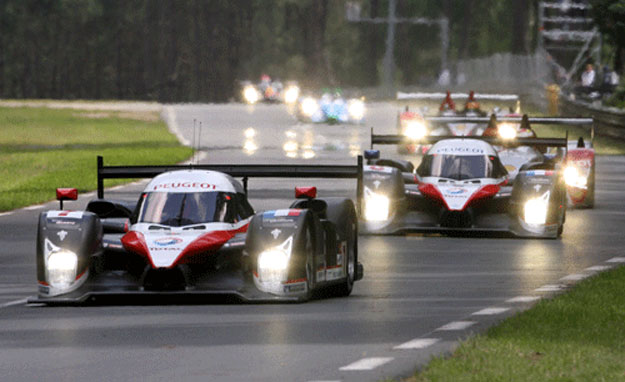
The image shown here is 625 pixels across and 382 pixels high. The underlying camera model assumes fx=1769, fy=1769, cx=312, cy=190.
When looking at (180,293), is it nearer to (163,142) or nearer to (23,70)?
(163,142)

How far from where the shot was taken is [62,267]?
14633 millimetres

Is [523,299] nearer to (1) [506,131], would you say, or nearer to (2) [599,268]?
(2) [599,268]

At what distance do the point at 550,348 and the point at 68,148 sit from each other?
40.4 metres

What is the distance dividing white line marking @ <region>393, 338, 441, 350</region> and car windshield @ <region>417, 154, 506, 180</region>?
11.0 meters

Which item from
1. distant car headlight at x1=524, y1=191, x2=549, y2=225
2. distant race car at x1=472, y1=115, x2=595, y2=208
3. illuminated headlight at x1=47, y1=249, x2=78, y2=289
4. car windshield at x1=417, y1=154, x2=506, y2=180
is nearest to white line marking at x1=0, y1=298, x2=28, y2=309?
illuminated headlight at x1=47, y1=249, x2=78, y2=289

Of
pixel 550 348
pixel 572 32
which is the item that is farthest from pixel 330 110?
pixel 550 348

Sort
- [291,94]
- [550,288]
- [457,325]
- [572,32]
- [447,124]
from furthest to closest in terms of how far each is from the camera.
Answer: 1. [291,94]
2. [572,32]
3. [447,124]
4. [550,288]
5. [457,325]

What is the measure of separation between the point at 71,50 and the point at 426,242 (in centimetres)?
12275

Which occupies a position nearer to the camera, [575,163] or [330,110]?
[575,163]

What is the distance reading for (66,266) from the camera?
14625mm

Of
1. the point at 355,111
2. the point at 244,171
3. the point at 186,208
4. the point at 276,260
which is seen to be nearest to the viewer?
the point at 276,260

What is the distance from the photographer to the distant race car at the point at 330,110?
68750 mm

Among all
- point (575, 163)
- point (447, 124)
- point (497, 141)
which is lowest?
point (447, 124)

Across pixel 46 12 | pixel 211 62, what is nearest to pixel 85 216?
pixel 211 62
